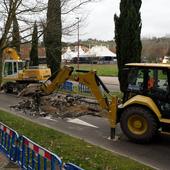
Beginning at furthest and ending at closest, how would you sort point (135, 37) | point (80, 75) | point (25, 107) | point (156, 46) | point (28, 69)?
1. point (156, 46)
2. point (28, 69)
3. point (135, 37)
4. point (25, 107)
5. point (80, 75)

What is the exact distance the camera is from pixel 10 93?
28.3 metres

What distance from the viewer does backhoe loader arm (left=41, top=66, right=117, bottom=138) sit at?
12.6 meters

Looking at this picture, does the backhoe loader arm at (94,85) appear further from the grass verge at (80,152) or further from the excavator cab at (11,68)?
the excavator cab at (11,68)

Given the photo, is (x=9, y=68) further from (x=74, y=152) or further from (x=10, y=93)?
(x=74, y=152)

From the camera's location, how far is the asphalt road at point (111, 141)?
1037 cm

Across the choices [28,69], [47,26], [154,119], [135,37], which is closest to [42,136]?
[154,119]

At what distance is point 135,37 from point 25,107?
7654mm

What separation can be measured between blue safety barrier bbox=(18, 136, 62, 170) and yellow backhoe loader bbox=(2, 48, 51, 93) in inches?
757

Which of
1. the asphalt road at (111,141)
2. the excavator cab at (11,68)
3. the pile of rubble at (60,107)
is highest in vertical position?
the excavator cab at (11,68)

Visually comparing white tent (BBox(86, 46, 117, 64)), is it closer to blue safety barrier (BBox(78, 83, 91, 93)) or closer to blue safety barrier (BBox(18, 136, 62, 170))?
blue safety barrier (BBox(78, 83, 91, 93))

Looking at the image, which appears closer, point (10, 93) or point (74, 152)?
point (74, 152)

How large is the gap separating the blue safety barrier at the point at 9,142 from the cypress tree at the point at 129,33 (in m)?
13.7

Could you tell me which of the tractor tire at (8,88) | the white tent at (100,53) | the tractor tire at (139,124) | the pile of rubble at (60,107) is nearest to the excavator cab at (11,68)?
the tractor tire at (8,88)

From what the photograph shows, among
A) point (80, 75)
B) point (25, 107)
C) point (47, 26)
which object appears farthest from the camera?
point (25, 107)
